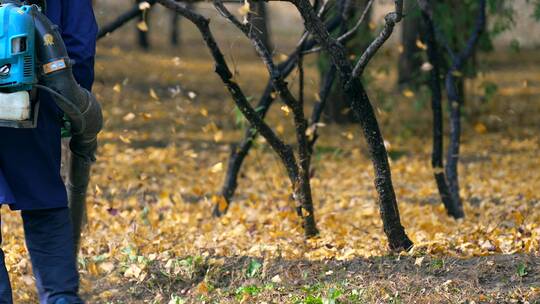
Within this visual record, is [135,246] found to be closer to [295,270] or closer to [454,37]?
[295,270]

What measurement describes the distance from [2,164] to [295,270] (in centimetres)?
176

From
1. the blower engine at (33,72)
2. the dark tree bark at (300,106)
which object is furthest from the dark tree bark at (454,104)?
the blower engine at (33,72)

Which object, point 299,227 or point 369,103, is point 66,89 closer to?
point 369,103

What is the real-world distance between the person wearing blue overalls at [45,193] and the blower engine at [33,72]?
11cm

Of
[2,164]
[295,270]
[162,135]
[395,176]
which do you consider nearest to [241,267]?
[295,270]

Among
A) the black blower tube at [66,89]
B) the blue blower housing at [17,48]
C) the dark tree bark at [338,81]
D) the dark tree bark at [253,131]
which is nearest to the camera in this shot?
the blue blower housing at [17,48]

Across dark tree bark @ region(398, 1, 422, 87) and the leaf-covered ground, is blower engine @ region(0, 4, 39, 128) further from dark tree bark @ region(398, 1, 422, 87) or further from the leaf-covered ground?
dark tree bark @ region(398, 1, 422, 87)

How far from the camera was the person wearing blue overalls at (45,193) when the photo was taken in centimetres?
395

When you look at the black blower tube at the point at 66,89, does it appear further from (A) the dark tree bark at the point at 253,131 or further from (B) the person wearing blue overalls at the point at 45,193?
(A) the dark tree bark at the point at 253,131

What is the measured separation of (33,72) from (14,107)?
0.56 feet

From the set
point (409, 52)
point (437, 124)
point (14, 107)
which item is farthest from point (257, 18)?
point (409, 52)

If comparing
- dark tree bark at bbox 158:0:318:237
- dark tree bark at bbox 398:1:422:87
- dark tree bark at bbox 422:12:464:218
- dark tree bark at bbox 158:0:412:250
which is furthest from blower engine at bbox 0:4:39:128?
dark tree bark at bbox 398:1:422:87

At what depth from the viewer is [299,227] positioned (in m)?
6.39

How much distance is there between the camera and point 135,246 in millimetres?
5781
